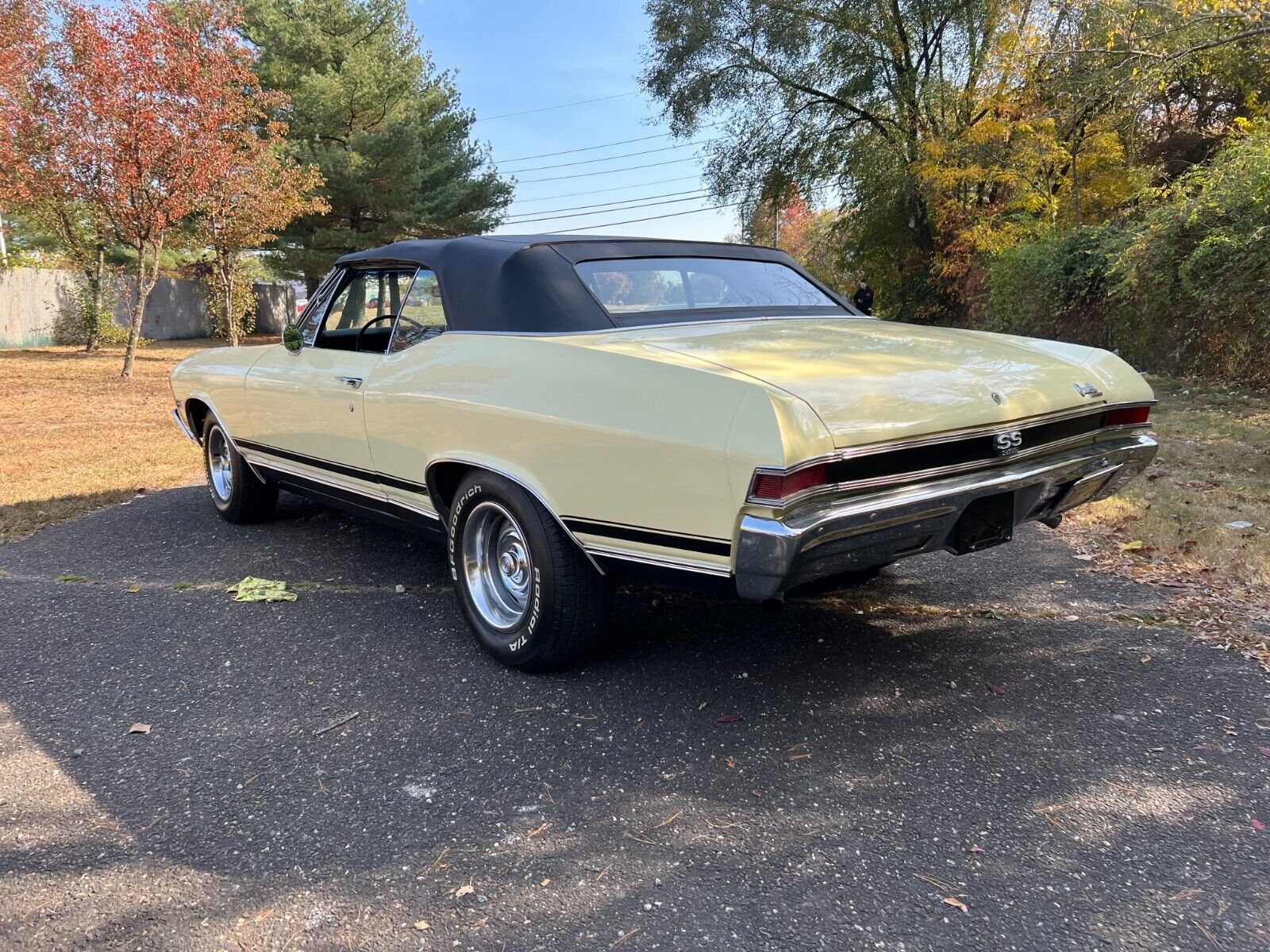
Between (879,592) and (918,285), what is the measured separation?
19.4 meters

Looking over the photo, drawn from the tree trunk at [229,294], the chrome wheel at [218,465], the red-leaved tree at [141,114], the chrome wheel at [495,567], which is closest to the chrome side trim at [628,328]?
the chrome wheel at [495,567]

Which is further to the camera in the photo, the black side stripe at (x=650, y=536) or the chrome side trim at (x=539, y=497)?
the chrome side trim at (x=539, y=497)

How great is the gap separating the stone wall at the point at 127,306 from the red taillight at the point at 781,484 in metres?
20.6

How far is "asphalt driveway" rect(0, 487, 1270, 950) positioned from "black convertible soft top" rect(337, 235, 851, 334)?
1.30 metres

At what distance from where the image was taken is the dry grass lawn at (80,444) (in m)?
6.05

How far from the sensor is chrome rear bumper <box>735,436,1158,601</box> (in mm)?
2396

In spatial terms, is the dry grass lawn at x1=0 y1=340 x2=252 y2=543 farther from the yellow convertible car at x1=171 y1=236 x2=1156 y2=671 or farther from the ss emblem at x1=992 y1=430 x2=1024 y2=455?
the ss emblem at x1=992 y1=430 x2=1024 y2=455

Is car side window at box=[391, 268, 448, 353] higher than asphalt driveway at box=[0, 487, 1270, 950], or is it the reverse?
car side window at box=[391, 268, 448, 353]

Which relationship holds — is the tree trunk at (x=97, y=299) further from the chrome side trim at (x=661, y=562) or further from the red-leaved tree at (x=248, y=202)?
the chrome side trim at (x=661, y=562)

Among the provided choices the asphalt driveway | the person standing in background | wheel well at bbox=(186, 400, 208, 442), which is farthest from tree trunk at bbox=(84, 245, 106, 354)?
the asphalt driveway

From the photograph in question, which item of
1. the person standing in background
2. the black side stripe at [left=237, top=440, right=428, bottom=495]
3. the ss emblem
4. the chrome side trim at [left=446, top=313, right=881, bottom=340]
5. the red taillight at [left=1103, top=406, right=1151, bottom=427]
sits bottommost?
the black side stripe at [left=237, top=440, right=428, bottom=495]

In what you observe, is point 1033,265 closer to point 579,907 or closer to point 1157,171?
point 1157,171

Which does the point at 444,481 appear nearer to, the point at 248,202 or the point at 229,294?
the point at 248,202

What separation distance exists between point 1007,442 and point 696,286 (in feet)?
5.09
